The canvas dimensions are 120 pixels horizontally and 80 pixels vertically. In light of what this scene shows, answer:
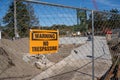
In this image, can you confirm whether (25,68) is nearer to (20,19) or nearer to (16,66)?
(16,66)

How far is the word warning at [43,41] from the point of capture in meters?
4.61

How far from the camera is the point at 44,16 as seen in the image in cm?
483

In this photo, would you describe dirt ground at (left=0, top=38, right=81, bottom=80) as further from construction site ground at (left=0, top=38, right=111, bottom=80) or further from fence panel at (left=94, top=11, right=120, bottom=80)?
fence panel at (left=94, top=11, right=120, bottom=80)

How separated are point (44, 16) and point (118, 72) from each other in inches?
114

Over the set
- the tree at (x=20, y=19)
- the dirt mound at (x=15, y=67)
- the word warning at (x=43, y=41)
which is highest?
the tree at (x=20, y=19)

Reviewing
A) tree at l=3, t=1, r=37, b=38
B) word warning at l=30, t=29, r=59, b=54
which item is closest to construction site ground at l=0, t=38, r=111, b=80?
tree at l=3, t=1, r=37, b=38

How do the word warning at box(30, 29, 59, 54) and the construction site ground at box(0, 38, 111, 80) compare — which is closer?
the word warning at box(30, 29, 59, 54)

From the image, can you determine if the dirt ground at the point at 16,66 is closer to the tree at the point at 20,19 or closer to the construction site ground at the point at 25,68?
the construction site ground at the point at 25,68

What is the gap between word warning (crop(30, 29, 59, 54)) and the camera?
Answer: 461cm

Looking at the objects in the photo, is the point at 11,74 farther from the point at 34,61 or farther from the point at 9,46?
the point at 9,46

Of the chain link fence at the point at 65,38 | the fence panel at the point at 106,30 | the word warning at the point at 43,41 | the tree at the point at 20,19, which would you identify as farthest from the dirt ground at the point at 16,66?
the word warning at the point at 43,41

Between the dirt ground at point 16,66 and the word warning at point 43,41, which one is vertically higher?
the word warning at point 43,41

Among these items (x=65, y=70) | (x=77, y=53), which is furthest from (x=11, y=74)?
(x=77, y=53)

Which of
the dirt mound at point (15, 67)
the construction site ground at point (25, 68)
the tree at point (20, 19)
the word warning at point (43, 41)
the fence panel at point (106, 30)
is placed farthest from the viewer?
the dirt mound at point (15, 67)
